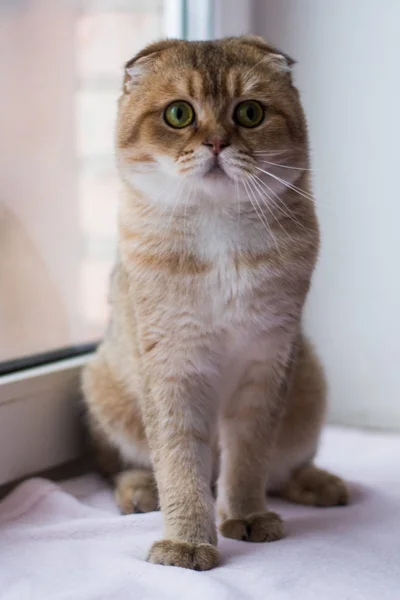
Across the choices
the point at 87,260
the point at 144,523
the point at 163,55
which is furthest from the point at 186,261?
the point at 87,260

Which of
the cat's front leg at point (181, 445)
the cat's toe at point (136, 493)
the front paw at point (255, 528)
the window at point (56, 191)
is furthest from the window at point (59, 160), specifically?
the front paw at point (255, 528)

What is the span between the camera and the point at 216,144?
1156 mm

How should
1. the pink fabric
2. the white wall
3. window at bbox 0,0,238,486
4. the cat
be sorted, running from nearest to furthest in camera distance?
the pink fabric
the cat
window at bbox 0,0,238,486
the white wall

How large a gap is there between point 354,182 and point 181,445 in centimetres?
86

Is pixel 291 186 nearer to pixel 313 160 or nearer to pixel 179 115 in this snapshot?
pixel 179 115

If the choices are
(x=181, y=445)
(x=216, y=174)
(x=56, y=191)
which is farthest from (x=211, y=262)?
(x=56, y=191)

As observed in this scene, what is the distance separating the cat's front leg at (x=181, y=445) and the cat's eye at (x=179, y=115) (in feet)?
1.06

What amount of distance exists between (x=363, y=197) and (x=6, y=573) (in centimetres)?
112

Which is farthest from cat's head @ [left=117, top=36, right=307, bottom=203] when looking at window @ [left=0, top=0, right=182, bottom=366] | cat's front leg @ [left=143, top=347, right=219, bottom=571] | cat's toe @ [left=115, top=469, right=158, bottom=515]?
cat's toe @ [left=115, top=469, right=158, bottom=515]

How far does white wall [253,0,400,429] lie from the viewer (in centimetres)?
185

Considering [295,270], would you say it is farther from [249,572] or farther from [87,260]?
[87,260]

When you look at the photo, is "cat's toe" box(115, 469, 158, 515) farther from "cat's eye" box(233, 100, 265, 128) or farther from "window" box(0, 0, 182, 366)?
"cat's eye" box(233, 100, 265, 128)

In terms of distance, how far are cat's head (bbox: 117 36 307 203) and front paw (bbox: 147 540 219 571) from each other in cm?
48

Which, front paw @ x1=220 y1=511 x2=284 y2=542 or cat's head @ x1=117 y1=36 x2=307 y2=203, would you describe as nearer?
cat's head @ x1=117 y1=36 x2=307 y2=203
